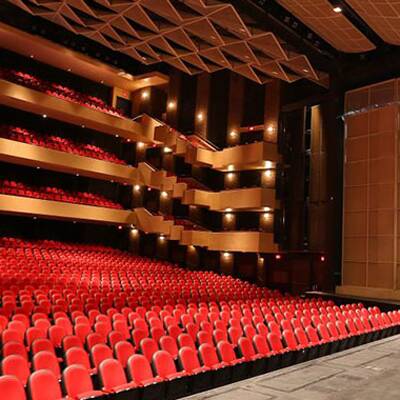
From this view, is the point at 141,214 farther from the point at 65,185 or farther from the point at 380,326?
the point at 380,326

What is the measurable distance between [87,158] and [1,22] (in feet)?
14.9

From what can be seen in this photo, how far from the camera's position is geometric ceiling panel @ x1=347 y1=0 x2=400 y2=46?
8195 mm

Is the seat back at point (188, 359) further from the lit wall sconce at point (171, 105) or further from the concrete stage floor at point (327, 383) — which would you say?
the lit wall sconce at point (171, 105)

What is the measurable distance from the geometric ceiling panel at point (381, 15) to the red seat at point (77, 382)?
298 inches

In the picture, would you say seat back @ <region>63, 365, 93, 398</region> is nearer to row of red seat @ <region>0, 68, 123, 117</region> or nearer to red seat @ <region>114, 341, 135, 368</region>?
red seat @ <region>114, 341, 135, 368</region>

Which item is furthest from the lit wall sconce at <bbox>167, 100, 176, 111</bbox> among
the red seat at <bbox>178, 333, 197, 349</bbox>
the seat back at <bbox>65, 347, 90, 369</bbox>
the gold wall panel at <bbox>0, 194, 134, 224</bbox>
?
the seat back at <bbox>65, 347, 90, 369</bbox>

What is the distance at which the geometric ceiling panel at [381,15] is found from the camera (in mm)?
8195

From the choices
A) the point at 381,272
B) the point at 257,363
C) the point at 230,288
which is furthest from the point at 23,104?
the point at 257,363

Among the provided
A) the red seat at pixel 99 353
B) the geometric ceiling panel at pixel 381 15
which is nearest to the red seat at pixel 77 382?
the red seat at pixel 99 353

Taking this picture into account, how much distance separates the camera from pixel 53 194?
15070 mm

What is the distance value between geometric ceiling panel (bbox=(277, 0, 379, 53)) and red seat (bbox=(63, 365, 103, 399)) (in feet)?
24.4

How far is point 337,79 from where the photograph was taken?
11633mm

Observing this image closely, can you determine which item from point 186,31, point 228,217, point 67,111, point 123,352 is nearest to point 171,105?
point 67,111

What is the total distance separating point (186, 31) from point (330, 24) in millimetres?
3070
